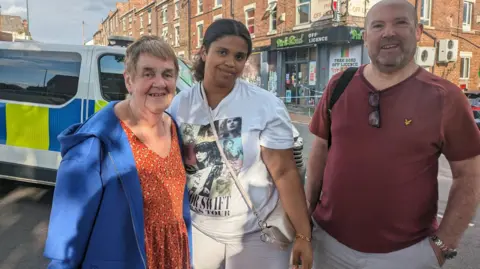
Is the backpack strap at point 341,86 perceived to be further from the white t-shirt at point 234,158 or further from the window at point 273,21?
the window at point 273,21

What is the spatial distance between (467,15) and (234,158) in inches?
899

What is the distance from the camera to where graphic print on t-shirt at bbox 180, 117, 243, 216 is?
1.88 metres

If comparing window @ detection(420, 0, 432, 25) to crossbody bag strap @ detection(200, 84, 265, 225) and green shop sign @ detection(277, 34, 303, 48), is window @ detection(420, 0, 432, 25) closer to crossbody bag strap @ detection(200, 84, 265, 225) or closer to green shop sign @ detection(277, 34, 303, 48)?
green shop sign @ detection(277, 34, 303, 48)

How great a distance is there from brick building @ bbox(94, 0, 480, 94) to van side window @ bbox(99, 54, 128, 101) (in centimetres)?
1018

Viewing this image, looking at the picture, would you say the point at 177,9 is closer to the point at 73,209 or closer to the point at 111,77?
the point at 111,77

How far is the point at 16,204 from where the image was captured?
16.9 ft

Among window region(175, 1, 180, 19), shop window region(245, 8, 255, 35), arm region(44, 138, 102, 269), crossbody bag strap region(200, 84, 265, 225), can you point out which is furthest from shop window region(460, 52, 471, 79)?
arm region(44, 138, 102, 269)

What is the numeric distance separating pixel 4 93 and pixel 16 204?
150cm

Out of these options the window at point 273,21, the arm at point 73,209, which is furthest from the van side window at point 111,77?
the window at point 273,21

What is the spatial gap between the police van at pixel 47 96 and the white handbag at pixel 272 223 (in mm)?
2966

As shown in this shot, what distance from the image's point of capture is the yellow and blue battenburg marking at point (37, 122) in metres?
4.73

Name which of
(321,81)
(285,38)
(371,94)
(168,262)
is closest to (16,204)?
(168,262)

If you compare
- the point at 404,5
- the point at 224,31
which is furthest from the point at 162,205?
the point at 404,5

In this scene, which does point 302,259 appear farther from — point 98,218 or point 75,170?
point 75,170
